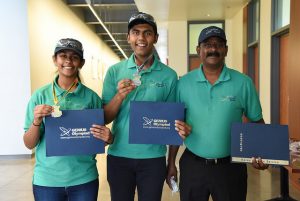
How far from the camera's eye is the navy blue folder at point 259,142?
1.89 meters

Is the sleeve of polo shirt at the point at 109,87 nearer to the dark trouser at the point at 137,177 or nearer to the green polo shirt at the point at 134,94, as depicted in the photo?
the green polo shirt at the point at 134,94

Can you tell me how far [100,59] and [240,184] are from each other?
Result: 504 inches

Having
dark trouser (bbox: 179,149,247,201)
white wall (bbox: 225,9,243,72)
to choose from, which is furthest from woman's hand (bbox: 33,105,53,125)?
white wall (bbox: 225,9,243,72)

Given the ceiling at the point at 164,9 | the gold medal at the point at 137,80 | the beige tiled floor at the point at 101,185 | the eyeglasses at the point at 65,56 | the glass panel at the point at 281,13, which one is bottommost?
the beige tiled floor at the point at 101,185

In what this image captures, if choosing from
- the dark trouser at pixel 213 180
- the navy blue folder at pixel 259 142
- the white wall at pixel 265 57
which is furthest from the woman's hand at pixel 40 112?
the white wall at pixel 265 57

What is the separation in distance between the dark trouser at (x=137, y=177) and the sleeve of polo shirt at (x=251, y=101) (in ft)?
2.07

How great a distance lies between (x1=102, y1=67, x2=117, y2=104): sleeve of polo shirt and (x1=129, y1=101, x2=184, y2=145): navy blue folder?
23 cm

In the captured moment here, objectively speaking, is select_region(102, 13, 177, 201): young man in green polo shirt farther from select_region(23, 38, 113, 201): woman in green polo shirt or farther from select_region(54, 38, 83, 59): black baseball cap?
select_region(54, 38, 83, 59): black baseball cap

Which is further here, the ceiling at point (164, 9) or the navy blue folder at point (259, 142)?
the ceiling at point (164, 9)

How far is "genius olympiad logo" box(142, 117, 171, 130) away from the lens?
189 cm

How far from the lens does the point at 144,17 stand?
1954 millimetres

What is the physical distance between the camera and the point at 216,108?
1985 mm

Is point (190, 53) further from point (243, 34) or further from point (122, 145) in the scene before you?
point (122, 145)

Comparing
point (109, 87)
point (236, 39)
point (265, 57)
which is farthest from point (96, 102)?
point (236, 39)
